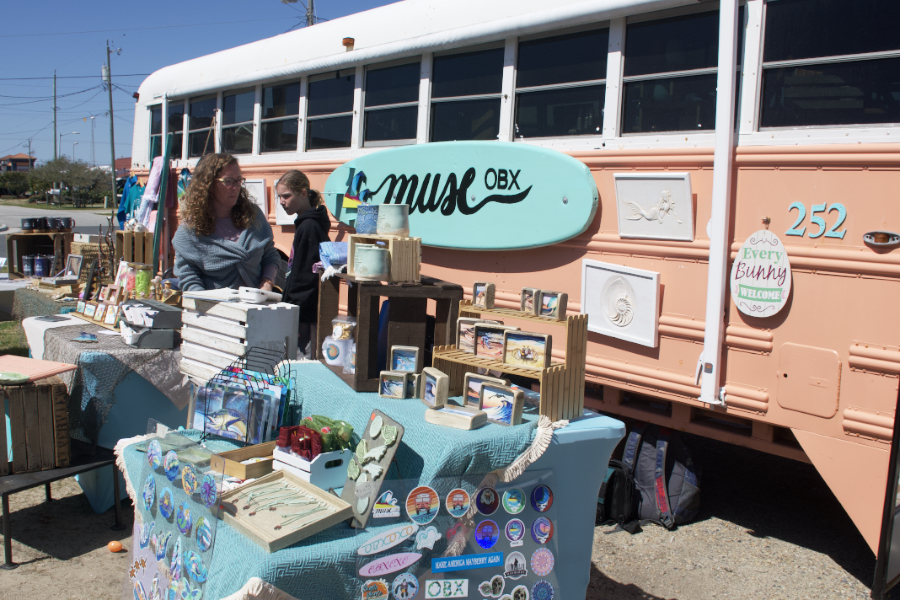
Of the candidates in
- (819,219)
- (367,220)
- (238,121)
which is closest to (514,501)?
(367,220)

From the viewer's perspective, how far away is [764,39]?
3438 mm

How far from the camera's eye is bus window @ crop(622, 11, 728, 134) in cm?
364

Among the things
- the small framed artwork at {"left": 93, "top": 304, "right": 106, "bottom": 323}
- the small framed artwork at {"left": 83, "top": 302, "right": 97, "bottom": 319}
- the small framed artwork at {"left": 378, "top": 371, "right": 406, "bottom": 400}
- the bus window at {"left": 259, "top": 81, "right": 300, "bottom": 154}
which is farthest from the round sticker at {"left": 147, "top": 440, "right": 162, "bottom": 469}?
the bus window at {"left": 259, "top": 81, "right": 300, "bottom": 154}

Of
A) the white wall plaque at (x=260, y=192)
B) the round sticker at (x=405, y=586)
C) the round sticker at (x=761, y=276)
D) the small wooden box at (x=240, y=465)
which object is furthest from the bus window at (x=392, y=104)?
the round sticker at (x=405, y=586)

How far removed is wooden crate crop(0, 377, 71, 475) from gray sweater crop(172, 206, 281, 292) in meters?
0.84

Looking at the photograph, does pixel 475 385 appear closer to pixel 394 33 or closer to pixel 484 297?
pixel 484 297

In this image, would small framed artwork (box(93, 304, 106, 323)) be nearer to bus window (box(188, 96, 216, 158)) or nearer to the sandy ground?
the sandy ground

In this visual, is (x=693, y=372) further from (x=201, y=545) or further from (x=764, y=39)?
(x=201, y=545)

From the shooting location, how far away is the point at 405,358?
2562 millimetres

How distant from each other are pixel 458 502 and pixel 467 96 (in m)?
3.29

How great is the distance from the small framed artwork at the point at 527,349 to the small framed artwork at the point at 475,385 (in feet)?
0.28

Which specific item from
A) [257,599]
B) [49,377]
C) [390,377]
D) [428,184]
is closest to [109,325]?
[49,377]

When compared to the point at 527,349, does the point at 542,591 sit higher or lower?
lower

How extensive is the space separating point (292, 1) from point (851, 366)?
16.4m
